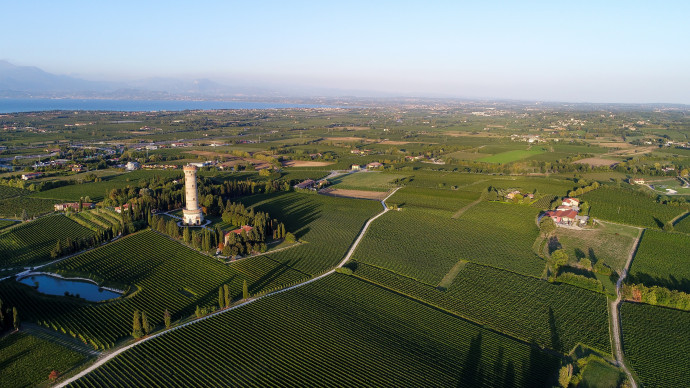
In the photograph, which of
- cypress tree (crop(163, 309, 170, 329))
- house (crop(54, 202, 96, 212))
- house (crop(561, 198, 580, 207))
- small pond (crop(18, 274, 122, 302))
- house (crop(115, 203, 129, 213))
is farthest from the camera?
house (crop(561, 198, 580, 207))

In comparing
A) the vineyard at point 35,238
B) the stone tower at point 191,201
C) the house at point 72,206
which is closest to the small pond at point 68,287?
the vineyard at point 35,238

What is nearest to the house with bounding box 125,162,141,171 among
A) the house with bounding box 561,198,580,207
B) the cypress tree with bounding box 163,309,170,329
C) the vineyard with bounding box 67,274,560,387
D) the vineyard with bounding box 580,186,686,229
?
the cypress tree with bounding box 163,309,170,329

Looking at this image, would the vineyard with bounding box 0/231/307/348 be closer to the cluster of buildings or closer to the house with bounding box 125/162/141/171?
the cluster of buildings

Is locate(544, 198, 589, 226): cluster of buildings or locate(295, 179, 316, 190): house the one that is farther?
locate(295, 179, 316, 190): house

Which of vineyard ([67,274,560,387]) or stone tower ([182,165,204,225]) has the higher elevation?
stone tower ([182,165,204,225])

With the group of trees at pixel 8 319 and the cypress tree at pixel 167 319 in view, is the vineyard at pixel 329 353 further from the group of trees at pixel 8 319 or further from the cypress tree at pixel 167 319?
the group of trees at pixel 8 319

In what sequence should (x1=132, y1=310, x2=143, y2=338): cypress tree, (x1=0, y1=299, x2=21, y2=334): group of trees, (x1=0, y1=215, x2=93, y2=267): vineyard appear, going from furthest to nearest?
(x1=0, y1=215, x2=93, y2=267): vineyard, (x1=0, y1=299, x2=21, y2=334): group of trees, (x1=132, y1=310, x2=143, y2=338): cypress tree

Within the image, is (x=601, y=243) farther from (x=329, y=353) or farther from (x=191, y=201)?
(x=191, y=201)
